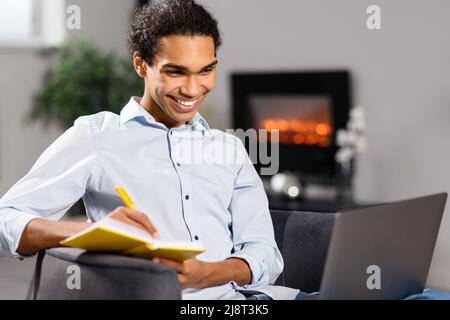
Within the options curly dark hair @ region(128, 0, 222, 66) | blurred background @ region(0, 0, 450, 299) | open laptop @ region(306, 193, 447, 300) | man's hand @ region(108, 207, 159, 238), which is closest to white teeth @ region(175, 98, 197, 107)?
curly dark hair @ region(128, 0, 222, 66)

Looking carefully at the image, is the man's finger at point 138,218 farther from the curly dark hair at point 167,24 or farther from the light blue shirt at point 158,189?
the curly dark hair at point 167,24

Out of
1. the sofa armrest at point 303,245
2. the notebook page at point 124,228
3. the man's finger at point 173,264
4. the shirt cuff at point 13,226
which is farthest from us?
the sofa armrest at point 303,245

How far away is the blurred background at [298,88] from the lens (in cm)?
443

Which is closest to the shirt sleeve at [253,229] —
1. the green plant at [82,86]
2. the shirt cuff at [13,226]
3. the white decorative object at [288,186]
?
the shirt cuff at [13,226]

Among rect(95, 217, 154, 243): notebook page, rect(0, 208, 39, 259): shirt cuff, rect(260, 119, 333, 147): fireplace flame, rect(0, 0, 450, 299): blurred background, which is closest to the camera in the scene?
rect(95, 217, 154, 243): notebook page

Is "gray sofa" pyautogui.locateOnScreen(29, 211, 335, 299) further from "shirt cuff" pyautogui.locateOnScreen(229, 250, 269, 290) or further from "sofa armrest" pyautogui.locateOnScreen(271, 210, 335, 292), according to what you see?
"shirt cuff" pyautogui.locateOnScreen(229, 250, 269, 290)

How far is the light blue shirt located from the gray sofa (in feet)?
0.36

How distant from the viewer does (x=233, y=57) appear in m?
5.52

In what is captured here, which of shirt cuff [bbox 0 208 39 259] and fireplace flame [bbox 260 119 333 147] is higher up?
shirt cuff [bbox 0 208 39 259]

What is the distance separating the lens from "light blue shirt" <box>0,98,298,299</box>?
5.46 ft

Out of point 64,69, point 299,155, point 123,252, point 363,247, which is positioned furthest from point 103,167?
point 64,69

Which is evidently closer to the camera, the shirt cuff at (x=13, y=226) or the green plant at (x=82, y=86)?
the shirt cuff at (x=13, y=226)

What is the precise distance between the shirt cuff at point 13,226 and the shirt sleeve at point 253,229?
0.48m

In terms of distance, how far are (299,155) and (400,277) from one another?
3.45 m
